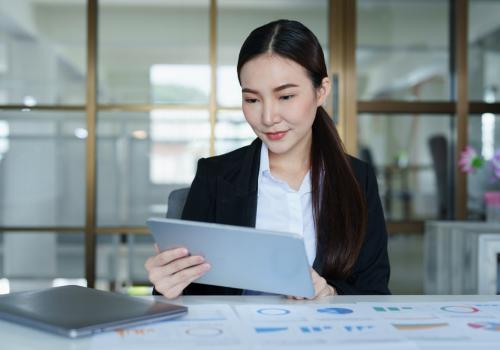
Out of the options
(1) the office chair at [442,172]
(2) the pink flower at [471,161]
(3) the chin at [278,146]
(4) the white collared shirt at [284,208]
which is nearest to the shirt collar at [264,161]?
(4) the white collared shirt at [284,208]

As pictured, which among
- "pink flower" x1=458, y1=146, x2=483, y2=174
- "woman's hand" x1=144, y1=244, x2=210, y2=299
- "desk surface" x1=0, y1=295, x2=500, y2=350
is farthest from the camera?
"pink flower" x1=458, y1=146, x2=483, y2=174

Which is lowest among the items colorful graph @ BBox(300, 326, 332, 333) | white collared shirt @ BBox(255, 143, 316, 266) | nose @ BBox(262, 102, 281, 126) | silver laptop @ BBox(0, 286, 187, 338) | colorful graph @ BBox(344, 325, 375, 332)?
colorful graph @ BBox(300, 326, 332, 333)

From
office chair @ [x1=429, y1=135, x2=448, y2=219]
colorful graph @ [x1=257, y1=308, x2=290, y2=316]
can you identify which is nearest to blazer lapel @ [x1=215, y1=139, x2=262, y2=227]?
colorful graph @ [x1=257, y1=308, x2=290, y2=316]

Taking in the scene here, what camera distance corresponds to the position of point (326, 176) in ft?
5.15

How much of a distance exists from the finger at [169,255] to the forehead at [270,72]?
1.42 feet

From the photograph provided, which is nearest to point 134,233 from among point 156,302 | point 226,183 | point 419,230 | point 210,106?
point 210,106

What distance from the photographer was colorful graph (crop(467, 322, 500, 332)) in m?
0.96

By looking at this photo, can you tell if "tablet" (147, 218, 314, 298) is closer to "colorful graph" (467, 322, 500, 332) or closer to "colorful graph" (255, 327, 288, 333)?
"colorful graph" (255, 327, 288, 333)

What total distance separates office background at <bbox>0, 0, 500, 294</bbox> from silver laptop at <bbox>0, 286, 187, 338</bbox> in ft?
6.58

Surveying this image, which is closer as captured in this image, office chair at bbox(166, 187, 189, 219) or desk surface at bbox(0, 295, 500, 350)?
desk surface at bbox(0, 295, 500, 350)

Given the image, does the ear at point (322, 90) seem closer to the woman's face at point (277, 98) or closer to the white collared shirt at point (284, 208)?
the woman's face at point (277, 98)

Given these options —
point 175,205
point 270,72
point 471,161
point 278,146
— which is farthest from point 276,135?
point 471,161

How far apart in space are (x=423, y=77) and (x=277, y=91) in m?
2.56

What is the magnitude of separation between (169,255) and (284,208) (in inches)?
18.3
